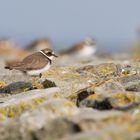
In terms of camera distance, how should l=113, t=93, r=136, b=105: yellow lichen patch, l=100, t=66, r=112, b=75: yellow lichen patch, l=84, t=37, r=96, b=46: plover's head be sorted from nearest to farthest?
l=113, t=93, r=136, b=105: yellow lichen patch < l=100, t=66, r=112, b=75: yellow lichen patch < l=84, t=37, r=96, b=46: plover's head

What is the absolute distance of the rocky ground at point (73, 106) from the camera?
7.42 metres

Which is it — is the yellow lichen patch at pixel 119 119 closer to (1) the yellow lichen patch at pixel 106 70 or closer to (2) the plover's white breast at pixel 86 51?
(1) the yellow lichen patch at pixel 106 70

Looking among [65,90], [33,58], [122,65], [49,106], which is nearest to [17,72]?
[33,58]

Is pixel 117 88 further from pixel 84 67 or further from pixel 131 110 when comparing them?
pixel 84 67

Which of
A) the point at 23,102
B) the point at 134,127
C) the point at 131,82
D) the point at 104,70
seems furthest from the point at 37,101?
the point at 104,70

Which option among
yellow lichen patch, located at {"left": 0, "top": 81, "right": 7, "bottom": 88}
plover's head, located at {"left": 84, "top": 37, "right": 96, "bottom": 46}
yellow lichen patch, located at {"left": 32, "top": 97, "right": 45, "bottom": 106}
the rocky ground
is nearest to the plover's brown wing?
the rocky ground

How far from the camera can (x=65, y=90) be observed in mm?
11859

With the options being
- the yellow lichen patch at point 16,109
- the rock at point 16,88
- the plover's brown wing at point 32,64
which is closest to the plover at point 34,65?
the plover's brown wing at point 32,64

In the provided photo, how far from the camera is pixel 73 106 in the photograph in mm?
8719

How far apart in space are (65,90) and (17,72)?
350cm

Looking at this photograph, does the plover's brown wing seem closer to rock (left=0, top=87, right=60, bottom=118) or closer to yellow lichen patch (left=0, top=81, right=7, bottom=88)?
yellow lichen patch (left=0, top=81, right=7, bottom=88)

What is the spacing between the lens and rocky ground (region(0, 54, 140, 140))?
24.3 feet

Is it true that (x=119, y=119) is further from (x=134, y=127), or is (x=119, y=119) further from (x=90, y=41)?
(x=90, y=41)

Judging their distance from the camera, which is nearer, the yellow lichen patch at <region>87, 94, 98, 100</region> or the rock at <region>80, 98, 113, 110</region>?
the rock at <region>80, 98, 113, 110</region>
